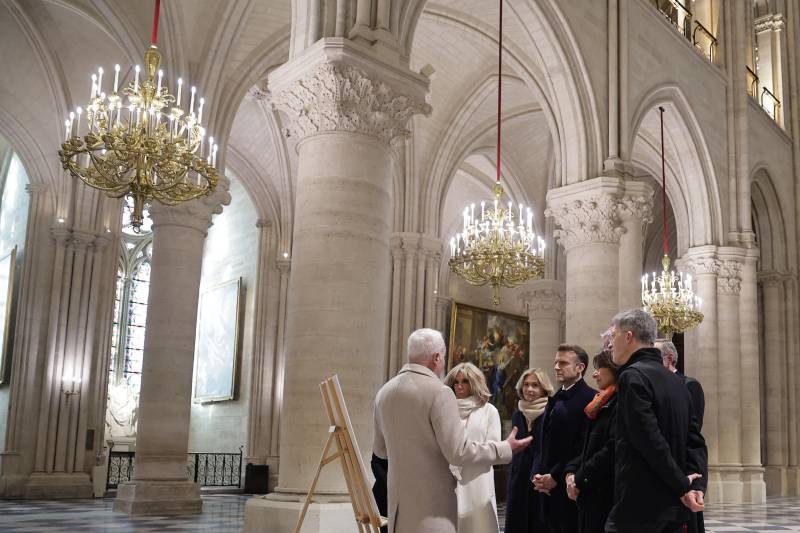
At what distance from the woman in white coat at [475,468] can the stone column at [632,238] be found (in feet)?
27.3

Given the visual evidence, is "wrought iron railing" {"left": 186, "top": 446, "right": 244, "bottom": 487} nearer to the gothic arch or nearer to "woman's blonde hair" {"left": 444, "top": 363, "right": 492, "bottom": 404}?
the gothic arch

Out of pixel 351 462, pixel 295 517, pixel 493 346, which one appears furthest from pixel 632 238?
pixel 493 346

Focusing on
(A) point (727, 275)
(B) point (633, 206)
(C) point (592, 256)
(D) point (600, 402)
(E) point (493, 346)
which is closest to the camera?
(D) point (600, 402)

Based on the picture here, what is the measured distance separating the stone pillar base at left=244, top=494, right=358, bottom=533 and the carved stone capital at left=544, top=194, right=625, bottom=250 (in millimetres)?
6137

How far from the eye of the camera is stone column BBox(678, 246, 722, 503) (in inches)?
627

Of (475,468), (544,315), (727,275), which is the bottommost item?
(475,468)

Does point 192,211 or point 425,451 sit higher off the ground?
point 192,211

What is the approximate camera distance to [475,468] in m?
3.79

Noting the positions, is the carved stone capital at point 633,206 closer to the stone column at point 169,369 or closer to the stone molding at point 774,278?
the stone column at point 169,369

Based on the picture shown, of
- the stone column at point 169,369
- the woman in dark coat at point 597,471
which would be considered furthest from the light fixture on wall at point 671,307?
the woman in dark coat at point 597,471

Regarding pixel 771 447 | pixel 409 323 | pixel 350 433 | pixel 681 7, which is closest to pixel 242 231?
pixel 409 323

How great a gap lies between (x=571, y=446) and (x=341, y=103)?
4144 millimetres

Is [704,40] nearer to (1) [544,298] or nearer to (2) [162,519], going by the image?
(1) [544,298]

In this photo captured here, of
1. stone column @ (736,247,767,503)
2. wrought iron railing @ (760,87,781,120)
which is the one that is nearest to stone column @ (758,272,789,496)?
stone column @ (736,247,767,503)
